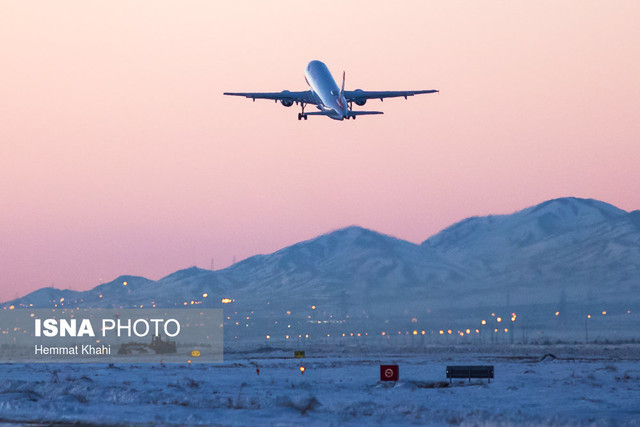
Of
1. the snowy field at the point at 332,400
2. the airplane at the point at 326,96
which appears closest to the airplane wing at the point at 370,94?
the airplane at the point at 326,96

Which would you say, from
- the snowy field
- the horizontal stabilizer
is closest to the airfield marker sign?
the snowy field

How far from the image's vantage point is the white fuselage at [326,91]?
11088cm

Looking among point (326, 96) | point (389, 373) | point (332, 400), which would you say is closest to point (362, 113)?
point (326, 96)

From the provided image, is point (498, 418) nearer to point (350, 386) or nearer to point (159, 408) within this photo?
point (159, 408)

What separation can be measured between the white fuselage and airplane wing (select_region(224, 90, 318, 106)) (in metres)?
1.08

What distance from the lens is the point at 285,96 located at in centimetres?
11694

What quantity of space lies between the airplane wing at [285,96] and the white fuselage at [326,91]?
3.55 feet

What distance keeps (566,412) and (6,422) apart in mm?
31681

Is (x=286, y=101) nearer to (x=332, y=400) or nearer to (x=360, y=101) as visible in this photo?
(x=360, y=101)

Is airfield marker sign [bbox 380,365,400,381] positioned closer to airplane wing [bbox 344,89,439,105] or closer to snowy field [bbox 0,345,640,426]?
snowy field [bbox 0,345,640,426]

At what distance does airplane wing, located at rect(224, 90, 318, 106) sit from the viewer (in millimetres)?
117331

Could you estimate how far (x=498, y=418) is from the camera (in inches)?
2034

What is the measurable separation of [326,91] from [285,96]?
5080mm

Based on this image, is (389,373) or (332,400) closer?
(332,400)
